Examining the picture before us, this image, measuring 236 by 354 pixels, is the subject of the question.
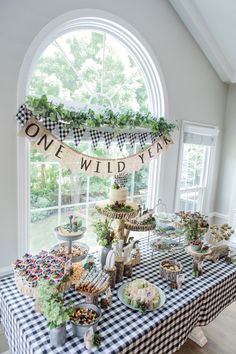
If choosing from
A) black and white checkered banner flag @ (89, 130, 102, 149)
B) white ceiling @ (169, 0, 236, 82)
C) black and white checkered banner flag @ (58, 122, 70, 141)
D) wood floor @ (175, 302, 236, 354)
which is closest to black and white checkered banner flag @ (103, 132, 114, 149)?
black and white checkered banner flag @ (89, 130, 102, 149)

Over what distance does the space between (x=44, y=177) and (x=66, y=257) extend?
829mm

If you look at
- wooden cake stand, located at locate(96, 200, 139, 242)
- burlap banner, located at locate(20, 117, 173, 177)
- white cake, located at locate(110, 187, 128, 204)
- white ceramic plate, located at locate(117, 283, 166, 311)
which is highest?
burlap banner, located at locate(20, 117, 173, 177)

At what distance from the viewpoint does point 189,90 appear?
3.15 meters

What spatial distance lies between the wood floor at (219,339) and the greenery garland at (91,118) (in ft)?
6.57

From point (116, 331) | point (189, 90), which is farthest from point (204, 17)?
point (116, 331)

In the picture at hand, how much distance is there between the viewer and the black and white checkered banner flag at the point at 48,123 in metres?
1.86

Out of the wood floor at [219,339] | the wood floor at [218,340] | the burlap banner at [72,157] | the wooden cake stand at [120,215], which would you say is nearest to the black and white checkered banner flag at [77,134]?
the burlap banner at [72,157]

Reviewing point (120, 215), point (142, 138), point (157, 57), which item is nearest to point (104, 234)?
point (120, 215)

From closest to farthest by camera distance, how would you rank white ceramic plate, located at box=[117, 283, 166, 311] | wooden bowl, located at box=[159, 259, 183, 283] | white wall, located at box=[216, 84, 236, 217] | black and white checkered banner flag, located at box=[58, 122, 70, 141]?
white ceramic plate, located at box=[117, 283, 166, 311] < wooden bowl, located at box=[159, 259, 183, 283] < black and white checkered banner flag, located at box=[58, 122, 70, 141] < white wall, located at box=[216, 84, 236, 217]

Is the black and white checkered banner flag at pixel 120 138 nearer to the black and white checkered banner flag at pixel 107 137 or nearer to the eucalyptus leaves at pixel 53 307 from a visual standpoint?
the black and white checkered banner flag at pixel 107 137

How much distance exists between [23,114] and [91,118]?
54 cm

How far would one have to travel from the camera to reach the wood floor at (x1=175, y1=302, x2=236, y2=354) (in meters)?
2.13

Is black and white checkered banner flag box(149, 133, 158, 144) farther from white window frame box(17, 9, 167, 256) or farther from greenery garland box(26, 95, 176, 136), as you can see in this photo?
white window frame box(17, 9, 167, 256)

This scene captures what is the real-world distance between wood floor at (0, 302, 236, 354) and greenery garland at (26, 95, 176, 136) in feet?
5.68
